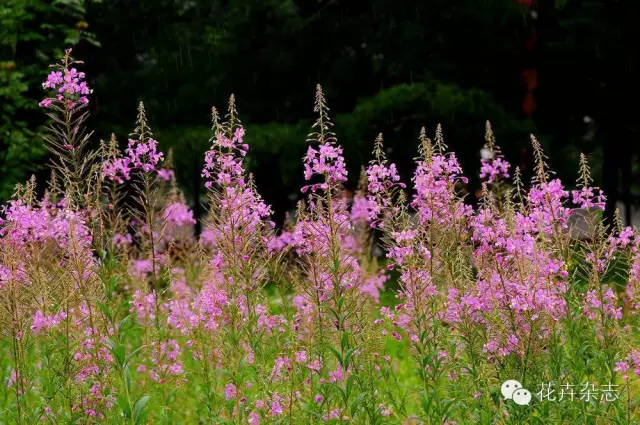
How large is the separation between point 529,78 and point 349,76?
3.68m

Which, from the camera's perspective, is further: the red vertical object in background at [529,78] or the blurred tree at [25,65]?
the red vertical object in background at [529,78]

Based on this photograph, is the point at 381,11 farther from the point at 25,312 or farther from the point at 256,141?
the point at 25,312

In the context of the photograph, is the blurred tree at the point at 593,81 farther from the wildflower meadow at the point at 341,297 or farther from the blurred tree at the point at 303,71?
the wildflower meadow at the point at 341,297

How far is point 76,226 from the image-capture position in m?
5.27

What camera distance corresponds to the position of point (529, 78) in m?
16.3

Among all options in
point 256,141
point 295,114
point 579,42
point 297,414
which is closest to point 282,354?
point 297,414

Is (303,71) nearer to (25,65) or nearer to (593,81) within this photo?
(25,65)

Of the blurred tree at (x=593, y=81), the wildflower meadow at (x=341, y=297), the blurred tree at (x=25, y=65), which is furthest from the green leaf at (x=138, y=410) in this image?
the blurred tree at (x=593, y=81)

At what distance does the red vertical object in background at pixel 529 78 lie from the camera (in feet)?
53.1

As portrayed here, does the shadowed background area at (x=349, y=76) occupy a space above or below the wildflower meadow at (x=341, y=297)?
above

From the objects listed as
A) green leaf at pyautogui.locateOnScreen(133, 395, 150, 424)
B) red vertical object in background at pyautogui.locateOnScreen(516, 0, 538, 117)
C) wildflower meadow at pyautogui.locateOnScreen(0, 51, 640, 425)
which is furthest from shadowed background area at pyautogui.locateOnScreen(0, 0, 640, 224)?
green leaf at pyautogui.locateOnScreen(133, 395, 150, 424)

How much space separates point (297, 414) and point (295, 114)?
12613 millimetres

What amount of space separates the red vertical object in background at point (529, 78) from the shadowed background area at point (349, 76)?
0.03 m

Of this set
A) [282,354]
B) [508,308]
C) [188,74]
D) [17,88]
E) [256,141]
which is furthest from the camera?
[188,74]
